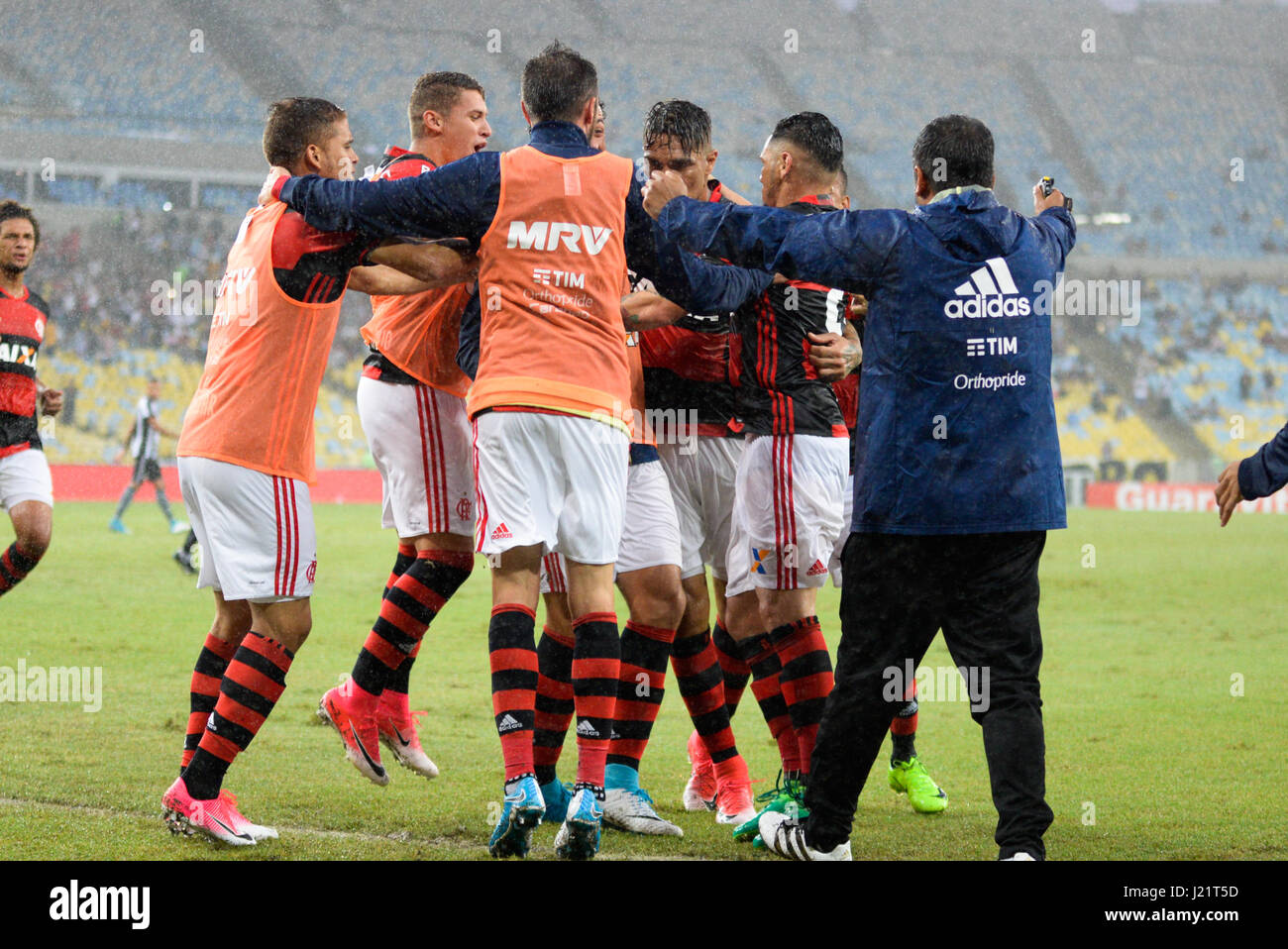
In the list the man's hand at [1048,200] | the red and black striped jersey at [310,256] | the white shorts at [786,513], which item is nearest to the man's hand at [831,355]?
the white shorts at [786,513]

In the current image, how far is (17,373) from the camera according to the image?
707 centimetres

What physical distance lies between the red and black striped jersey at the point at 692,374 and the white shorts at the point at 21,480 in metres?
3.70

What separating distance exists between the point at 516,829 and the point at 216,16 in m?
31.8

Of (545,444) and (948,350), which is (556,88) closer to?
(545,444)

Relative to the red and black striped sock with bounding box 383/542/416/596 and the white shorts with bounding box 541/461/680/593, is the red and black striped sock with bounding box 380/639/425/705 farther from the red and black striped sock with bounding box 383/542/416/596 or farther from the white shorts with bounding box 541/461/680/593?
the white shorts with bounding box 541/461/680/593

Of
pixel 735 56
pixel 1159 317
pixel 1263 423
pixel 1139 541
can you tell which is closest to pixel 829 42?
pixel 735 56

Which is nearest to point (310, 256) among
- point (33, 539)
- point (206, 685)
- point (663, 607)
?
point (206, 685)

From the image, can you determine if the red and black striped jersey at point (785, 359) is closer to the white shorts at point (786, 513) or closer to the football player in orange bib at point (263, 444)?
the white shorts at point (786, 513)

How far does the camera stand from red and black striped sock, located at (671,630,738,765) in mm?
4938

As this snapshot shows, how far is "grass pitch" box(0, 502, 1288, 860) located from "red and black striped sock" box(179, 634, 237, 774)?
0.32 meters

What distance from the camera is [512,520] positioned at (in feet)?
12.9

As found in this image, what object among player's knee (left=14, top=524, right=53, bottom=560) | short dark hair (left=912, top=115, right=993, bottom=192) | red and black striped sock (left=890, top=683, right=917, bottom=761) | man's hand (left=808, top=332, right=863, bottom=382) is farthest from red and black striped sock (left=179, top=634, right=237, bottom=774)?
short dark hair (left=912, top=115, right=993, bottom=192)

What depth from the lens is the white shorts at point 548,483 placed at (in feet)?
12.9

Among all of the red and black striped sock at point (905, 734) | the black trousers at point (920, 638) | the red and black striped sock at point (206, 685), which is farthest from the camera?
the red and black striped sock at point (905, 734)
